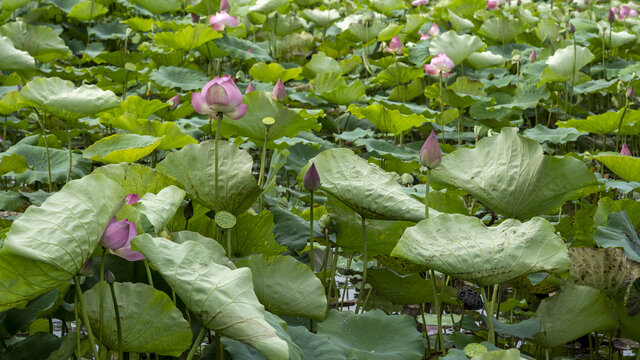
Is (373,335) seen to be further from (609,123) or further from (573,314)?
(609,123)

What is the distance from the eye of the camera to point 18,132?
282cm

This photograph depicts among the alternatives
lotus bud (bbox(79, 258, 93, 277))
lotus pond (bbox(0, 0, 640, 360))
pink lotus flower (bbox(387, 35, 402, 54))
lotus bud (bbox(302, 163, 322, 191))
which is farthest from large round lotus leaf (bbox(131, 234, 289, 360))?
pink lotus flower (bbox(387, 35, 402, 54))

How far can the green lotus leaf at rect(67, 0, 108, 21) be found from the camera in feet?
12.9

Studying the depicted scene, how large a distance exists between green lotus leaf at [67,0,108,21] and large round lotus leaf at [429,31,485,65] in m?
2.17

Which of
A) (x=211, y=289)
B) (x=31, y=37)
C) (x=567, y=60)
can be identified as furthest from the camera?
(x=31, y=37)

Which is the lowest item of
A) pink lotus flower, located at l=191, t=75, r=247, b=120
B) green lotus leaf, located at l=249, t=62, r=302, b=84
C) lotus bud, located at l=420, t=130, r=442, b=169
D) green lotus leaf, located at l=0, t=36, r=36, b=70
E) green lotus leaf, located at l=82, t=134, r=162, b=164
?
green lotus leaf, located at l=249, t=62, r=302, b=84

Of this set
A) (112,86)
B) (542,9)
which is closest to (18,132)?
(112,86)

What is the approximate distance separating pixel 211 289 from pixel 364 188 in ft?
1.50

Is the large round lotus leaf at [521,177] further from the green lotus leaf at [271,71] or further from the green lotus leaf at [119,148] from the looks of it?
the green lotus leaf at [271,71]

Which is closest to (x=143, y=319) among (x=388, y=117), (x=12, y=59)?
(x=388, y=117)

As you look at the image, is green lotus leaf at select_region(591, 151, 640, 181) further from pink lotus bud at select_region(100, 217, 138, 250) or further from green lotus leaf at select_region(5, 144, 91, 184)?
green lotus leaf at select_region(5, 144, 91, 184)

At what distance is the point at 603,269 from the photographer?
1219 mm

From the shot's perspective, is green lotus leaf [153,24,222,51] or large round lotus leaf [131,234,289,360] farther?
green lotus leaf [153,24,222,51]

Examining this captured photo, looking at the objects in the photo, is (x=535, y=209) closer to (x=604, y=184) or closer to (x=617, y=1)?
(x=604, y=184)
